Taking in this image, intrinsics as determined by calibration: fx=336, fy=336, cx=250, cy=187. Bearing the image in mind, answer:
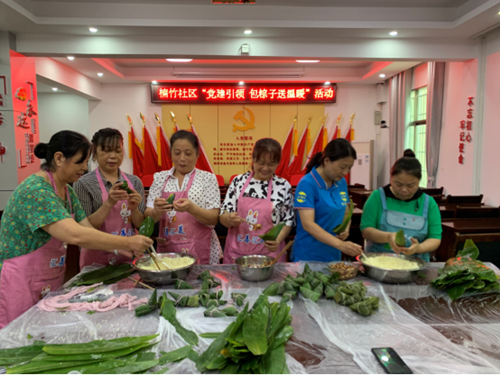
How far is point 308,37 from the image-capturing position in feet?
16.9

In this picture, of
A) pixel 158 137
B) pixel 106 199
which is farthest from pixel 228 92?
pixel 106 199

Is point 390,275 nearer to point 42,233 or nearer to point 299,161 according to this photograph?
point 42,233

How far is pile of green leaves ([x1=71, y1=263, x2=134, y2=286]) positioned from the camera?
5.95 ft

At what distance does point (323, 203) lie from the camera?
2.22 m

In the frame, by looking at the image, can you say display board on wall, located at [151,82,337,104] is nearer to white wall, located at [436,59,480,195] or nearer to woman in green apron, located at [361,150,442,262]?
white wall, located at [436,59,480,195]

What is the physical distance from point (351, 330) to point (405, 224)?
110 centimetres

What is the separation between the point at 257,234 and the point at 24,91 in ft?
15.4

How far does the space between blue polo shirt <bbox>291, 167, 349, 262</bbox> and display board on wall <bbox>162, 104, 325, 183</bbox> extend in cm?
630

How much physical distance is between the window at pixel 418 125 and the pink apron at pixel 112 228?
6603 millimetres

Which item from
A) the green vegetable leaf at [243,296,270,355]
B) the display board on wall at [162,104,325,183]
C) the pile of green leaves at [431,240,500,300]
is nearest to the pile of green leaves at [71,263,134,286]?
the green vegetable leaf at [243,296,270,355]

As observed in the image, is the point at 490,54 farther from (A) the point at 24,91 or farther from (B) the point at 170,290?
(A) the point at 24,91

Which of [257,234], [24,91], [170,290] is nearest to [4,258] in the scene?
[170,290]

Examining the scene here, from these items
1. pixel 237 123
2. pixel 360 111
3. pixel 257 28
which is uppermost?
pixel 257 28

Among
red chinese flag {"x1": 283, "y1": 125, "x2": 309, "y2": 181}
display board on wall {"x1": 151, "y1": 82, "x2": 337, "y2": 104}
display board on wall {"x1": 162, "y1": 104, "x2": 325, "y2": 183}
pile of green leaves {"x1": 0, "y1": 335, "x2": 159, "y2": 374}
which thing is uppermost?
display board on wall {"x1": 151, "y1": 82, "x2": 337, "y2": 104}
